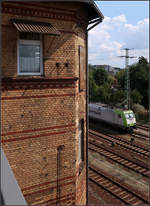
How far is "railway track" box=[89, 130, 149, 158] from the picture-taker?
1841 cm

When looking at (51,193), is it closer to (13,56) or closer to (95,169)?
(13,56)

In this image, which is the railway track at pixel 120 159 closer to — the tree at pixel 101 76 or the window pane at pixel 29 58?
the window pane at pixel 29 58

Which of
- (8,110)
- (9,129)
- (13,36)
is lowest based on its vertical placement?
(9,129)

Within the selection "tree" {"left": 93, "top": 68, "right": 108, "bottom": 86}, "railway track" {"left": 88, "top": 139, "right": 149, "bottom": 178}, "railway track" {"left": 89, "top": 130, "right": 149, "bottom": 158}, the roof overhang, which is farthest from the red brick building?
"tree" {"left": 93, "top": 68, "right": 108, "bottom": 86}

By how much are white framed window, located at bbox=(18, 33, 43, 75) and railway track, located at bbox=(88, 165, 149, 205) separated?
30.0ft

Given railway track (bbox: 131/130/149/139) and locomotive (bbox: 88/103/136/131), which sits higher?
locomotive (bbox: 88/103/136/131)

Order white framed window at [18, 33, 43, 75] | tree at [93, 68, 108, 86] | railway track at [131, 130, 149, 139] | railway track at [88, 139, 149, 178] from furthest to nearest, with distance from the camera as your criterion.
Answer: tree at [93, 68, 108, 86] < railway track at [131, 130, 149, 139] < railway track at [88, 139, 149, 178] < white framed window at [18, 33, 43, 75]

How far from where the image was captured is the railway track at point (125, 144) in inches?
725

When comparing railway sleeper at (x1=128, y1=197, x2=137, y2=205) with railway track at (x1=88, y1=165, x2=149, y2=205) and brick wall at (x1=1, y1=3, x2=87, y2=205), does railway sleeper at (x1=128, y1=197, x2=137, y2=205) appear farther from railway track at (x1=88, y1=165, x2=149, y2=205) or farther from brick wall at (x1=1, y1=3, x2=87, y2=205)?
brick wall at (x1=1, y1=3, x2=87, y2=205)

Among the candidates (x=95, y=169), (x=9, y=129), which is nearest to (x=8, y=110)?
(x=9, y=129)

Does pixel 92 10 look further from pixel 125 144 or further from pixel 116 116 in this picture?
pixel 116 116

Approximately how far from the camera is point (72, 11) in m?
6.42

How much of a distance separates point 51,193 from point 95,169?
8830mm

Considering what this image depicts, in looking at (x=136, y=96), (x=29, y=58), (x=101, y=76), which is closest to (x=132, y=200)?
(x=29, y=58)
